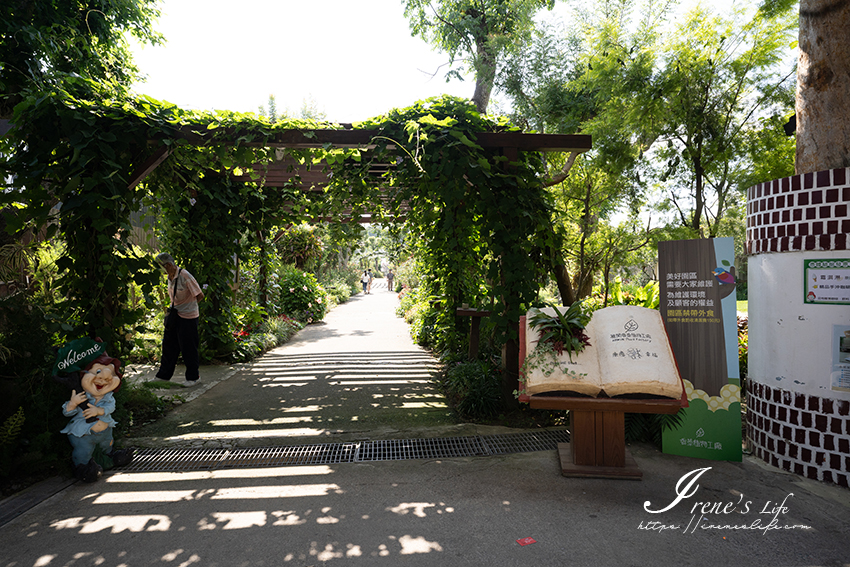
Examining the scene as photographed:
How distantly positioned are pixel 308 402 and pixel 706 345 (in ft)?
13.1

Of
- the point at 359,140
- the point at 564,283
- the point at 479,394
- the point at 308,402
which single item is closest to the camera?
the point at 359,140

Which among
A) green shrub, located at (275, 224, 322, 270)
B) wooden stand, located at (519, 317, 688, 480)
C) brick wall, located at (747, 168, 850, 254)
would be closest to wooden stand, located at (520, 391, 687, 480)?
wooden stand, located at (519, 317, 688, 480)

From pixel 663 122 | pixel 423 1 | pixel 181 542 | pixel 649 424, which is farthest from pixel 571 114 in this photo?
pixel 181 542

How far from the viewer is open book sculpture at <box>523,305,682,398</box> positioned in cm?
313

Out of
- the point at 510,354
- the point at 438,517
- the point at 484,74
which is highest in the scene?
the point at 484,74

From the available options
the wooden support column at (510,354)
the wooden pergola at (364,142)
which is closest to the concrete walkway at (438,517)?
the wooden support column at (510,354)

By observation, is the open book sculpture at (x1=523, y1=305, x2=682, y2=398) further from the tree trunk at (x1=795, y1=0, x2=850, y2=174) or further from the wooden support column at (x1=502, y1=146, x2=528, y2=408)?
the tree trunk at (x1=795, y1=0, x2=850, y2=174)

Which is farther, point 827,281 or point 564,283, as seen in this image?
point 564,283

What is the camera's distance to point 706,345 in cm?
371

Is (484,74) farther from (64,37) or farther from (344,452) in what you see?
(344,452)

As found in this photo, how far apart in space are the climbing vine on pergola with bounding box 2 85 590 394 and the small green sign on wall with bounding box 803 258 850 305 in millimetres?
2045

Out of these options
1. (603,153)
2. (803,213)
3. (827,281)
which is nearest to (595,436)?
(827,281)

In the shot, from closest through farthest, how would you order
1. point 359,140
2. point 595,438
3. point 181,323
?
point 595,438 → point 359,140 → point 181,323

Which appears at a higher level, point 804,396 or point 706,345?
point 706,345
